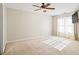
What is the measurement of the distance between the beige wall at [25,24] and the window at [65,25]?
0.18 m

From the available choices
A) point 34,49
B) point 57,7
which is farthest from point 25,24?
point 57,7

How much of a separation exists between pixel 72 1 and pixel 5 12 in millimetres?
1145

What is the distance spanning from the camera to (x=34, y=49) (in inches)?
58.0

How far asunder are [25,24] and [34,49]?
46 cm

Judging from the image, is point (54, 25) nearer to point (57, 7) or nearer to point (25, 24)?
point (57, 7)

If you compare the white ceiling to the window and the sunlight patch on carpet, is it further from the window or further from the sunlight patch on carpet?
the sunlight patch on carpet

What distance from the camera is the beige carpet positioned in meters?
1.44

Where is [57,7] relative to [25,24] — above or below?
above

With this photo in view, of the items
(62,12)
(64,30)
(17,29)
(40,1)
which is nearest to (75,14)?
(62,12)

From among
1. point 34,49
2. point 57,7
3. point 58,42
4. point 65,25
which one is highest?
point 57,7

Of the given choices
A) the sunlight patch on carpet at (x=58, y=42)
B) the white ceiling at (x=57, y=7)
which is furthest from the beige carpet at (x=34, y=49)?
the white ceiling at (x=57, y=7)

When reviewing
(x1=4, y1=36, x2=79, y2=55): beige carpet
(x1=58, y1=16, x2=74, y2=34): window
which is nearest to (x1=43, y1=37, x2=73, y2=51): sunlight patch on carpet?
(x1=4, y1=36, x2=79, y2=55): beige carpet

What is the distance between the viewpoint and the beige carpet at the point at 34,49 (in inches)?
56.6

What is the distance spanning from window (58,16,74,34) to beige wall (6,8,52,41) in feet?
0.60
